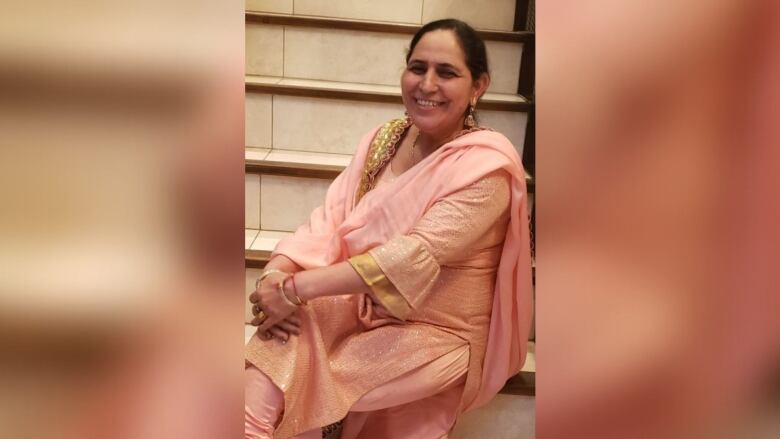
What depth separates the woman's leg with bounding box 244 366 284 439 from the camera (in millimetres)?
1089

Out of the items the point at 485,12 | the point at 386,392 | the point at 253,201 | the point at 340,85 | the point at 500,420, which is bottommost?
the point at 500,420

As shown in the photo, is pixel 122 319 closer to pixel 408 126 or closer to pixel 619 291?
pixel 619 291

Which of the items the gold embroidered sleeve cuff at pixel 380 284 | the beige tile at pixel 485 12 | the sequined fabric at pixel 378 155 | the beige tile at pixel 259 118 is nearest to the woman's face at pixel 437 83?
the sequined fabric at pixel 378 155

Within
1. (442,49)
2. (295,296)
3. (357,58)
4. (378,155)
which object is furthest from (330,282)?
(357,58)

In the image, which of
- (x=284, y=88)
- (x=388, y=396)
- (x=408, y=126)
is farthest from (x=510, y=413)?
(x=284, y=88)

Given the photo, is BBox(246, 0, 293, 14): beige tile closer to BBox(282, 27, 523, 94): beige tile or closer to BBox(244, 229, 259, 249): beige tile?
BBox(282, 27, 523, 94): beige tile

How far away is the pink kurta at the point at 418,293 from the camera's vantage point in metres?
1.11

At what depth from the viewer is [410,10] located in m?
2.30

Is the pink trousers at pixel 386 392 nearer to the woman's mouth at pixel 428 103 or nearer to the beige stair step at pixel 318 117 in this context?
the woman's mouth at pixel 428 103

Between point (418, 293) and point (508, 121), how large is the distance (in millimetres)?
880

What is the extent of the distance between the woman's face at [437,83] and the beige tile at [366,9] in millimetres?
1100

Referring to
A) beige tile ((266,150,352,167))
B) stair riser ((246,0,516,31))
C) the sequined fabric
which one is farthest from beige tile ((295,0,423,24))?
the sequined fabric

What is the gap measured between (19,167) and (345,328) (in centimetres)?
109

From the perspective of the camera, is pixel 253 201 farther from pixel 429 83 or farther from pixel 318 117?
pixel 429 83
